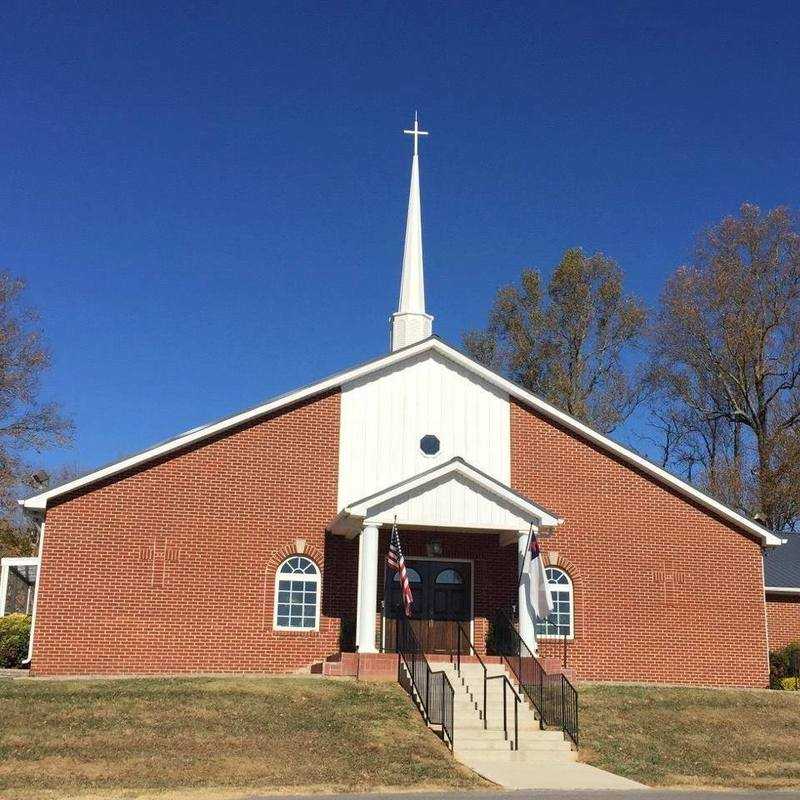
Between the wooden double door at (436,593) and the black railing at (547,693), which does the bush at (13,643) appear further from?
the black railing at (547,693)

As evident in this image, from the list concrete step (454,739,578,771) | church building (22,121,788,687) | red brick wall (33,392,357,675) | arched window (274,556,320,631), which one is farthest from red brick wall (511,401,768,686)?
concrete step (454,739,578,771)

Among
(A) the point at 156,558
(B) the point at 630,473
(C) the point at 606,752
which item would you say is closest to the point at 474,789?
(C) the point at 606,752

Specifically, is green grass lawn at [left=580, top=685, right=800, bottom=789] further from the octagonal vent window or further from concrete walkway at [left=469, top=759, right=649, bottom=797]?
the octagonal vent window

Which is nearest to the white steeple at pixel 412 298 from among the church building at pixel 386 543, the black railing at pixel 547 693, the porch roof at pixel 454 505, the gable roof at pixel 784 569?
the church building at pixel 386 543

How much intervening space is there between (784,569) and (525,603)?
11697 millimetres

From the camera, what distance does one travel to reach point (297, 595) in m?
23.2

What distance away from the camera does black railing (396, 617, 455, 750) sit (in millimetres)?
17547

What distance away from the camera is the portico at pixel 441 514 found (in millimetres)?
21844

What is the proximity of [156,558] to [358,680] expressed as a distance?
5.18 metres

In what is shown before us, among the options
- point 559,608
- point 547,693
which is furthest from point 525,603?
point 547,693

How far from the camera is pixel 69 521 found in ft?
72.9

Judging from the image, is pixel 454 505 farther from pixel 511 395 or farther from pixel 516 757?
pixel 516 757

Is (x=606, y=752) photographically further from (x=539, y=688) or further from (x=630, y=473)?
(x=630, y=473)

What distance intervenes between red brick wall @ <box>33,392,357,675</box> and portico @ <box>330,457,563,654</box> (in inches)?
45.7
